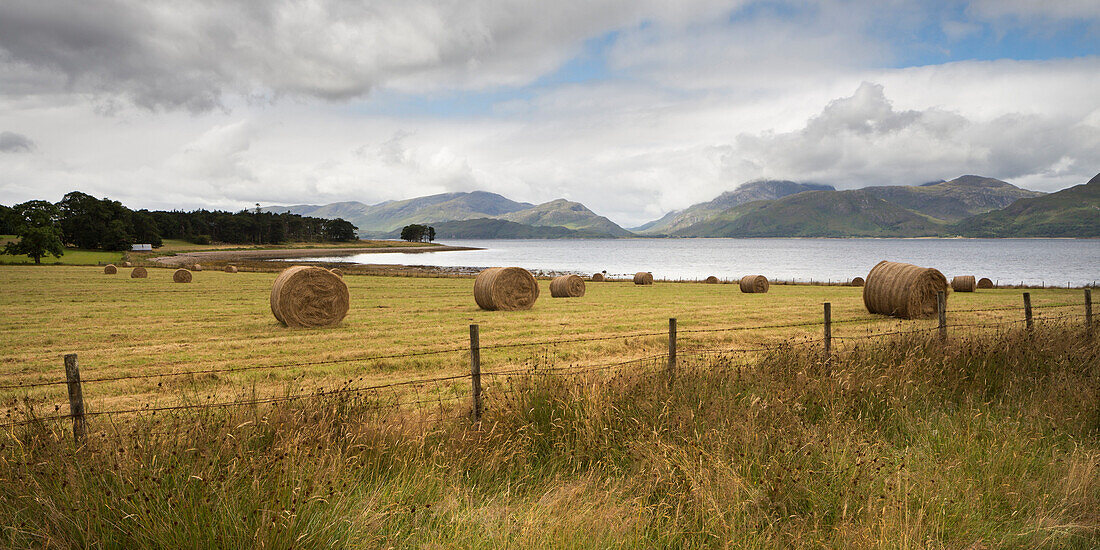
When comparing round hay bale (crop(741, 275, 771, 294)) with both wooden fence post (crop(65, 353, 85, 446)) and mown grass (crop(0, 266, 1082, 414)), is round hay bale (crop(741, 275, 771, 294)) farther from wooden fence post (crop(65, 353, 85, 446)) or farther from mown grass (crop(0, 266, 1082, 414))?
wooden fence post (crop(65, 353, 85, 446))

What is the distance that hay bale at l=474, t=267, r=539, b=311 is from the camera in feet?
80.6

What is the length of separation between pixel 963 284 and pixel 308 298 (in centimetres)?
4085

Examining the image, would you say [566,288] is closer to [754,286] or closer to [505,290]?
[505,290]

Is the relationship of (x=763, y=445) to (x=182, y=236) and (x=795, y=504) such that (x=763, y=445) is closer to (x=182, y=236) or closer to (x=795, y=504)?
(x=795, y=504)

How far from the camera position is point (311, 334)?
17.9m

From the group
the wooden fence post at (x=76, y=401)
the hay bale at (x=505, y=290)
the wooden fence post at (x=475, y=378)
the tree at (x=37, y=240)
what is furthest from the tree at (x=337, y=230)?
the wooden fence post at (x=76, y=401)

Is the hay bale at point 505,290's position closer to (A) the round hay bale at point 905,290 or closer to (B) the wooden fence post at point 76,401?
(A) the round hay bale at point 905,290

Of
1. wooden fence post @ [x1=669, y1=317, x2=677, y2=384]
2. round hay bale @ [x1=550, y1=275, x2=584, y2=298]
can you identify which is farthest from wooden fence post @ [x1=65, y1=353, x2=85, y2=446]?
round hay bale @ [x1=550, y1=275, x2=584, y2=298]

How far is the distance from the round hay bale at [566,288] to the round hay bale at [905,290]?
15.7 metres

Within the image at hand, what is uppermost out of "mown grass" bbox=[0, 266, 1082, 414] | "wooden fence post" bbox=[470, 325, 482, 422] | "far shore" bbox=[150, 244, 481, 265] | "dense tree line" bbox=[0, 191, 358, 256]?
"dense tree line" bbox=[0, 191, 358, 256]

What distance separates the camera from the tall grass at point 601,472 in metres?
4.00

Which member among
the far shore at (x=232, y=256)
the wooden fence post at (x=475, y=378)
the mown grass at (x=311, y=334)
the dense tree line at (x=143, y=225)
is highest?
the dense tree line at (x=143, y=225)

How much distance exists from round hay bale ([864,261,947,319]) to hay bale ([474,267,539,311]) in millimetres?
13626

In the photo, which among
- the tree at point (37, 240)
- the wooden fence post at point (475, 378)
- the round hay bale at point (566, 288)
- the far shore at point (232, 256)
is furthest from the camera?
the far shore at point (232, 256)
